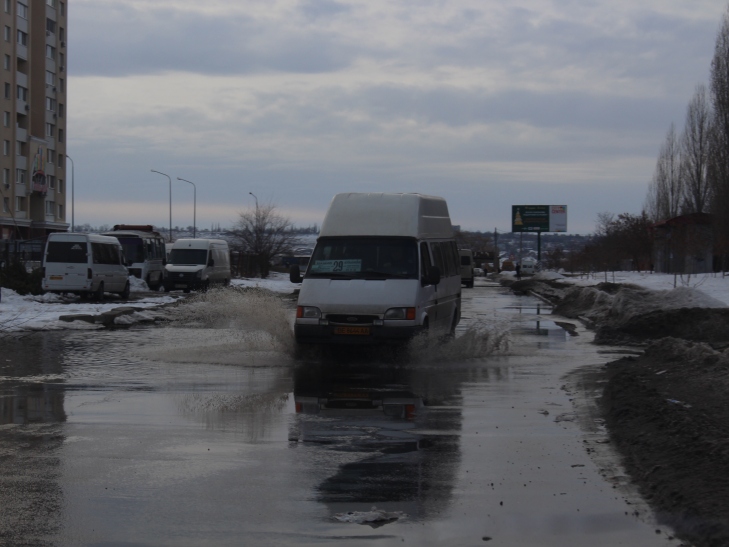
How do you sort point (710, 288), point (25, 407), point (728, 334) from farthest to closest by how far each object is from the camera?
point (710, 288) → point (728, 334) → point (25, 407)

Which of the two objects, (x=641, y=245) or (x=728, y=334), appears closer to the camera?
(x=728, y=334)

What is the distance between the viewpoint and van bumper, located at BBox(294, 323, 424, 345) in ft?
47.9

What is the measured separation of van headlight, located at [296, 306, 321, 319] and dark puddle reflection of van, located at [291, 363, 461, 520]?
107 centimetres

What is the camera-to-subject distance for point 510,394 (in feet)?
38.9

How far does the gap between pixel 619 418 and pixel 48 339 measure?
43.7 feet

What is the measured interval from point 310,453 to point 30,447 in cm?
247

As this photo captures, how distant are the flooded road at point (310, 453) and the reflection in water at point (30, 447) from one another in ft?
0.08

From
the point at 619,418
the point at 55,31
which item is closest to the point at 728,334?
the point at 619,418

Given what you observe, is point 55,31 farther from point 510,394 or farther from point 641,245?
point 510,394

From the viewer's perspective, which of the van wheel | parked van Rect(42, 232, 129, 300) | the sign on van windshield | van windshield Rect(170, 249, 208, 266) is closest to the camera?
the sign on van windshield

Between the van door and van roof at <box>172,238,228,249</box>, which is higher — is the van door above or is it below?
below

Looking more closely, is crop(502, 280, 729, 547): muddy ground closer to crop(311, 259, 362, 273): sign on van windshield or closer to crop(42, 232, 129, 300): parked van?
crop(311, 259, 362, 273): sign on van windshield

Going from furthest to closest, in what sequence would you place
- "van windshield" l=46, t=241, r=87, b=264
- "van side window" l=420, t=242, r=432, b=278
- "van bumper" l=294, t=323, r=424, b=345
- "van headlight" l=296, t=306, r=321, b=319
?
"van windshield" l=46, t=241, r=87, b=264 < "van side window" l=420, t=242, r=432, b=278 < "van headlight" l=296, t=306, r=321, b=319 < "van bumper" l=294, t=323, r=424, b=345

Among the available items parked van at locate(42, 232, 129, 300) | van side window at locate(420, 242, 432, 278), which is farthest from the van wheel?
van side window at locate(420, 242, 432, 278)
